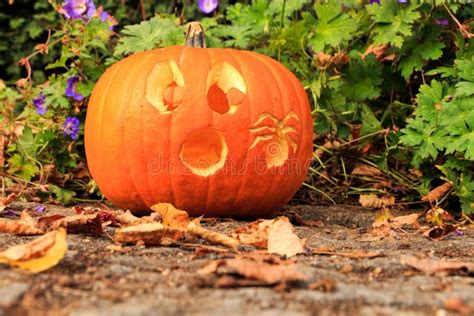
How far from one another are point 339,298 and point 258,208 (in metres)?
1.48

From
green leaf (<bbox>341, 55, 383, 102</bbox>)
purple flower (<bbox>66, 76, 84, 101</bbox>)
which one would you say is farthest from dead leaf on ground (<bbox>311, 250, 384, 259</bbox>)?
purple flower (<bbox>66, 76, 84, 101</bbox>)

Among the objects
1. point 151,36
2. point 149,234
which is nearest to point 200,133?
point 149,234

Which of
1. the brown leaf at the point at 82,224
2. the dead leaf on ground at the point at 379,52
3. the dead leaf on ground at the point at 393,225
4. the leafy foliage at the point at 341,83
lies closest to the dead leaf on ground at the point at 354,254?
the dead leaf on ground at the point at 393,225

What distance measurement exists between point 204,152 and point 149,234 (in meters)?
0.78

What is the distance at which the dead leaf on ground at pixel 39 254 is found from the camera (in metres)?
1.70

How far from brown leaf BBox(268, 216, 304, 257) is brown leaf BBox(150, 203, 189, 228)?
1.14 ft

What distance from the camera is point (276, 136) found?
114 inches

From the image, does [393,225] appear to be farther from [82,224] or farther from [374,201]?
[82,224]

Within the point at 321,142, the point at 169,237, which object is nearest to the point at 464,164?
the point at 321,142

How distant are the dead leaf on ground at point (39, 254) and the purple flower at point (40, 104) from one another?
2136 mm

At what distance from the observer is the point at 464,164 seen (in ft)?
10.6

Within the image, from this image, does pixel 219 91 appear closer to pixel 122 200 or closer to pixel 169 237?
pixel 122 200

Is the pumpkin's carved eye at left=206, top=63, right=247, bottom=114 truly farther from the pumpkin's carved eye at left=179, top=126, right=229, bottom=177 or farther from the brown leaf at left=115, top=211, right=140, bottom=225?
the brown leaf at left=115, top=211, right=140, bottom=225

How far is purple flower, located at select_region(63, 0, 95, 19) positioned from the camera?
149 inches
